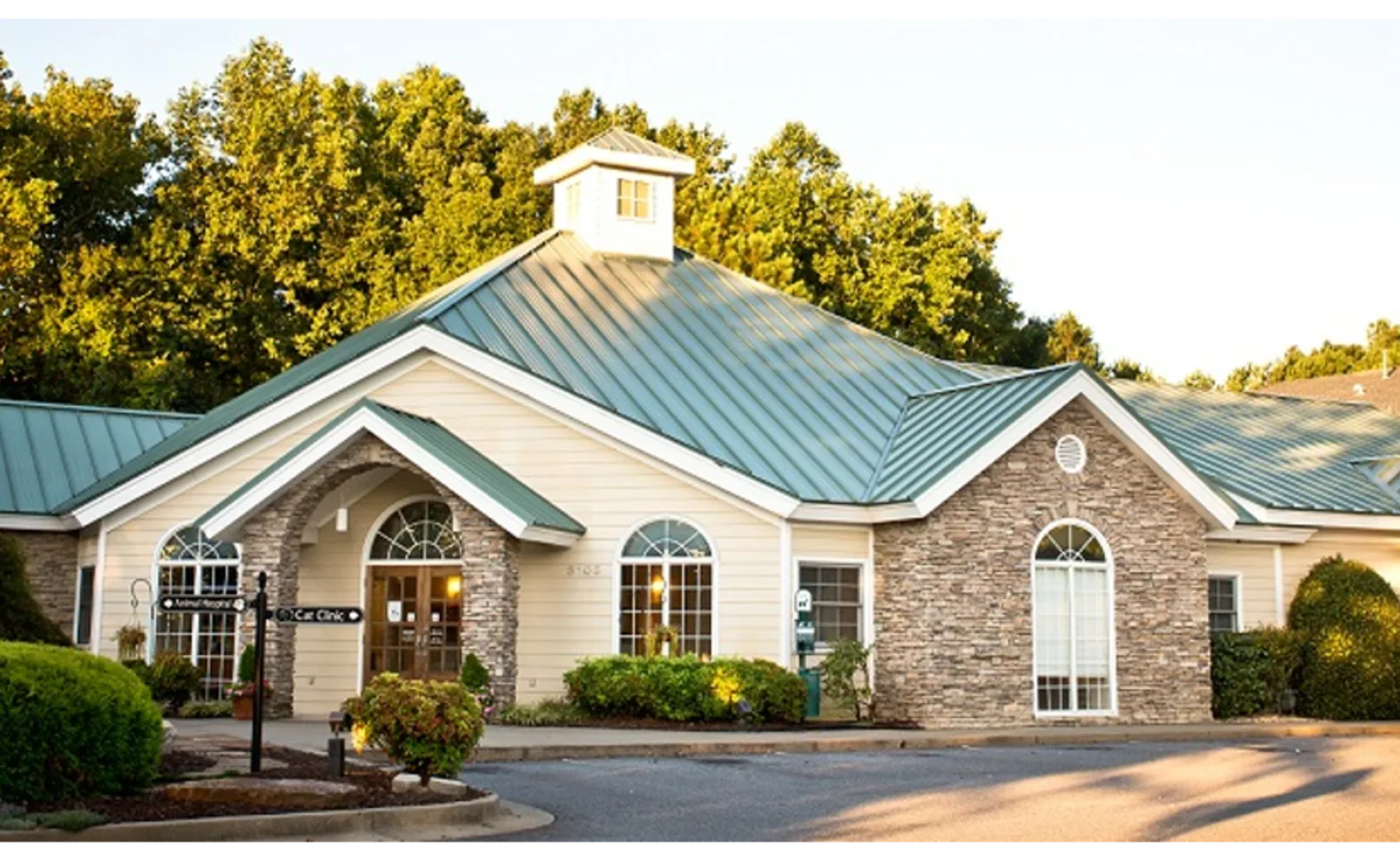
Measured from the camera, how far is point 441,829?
11.5 meters

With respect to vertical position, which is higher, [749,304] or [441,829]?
[749,304]

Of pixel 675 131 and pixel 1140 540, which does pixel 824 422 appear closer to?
pixel 1140 540

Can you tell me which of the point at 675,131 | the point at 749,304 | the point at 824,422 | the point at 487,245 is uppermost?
the point at 675,131

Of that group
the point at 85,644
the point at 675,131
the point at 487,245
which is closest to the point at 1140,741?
the point at 85,644

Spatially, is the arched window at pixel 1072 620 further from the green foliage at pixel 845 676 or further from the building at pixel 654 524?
the green foliage at pixel 845 676

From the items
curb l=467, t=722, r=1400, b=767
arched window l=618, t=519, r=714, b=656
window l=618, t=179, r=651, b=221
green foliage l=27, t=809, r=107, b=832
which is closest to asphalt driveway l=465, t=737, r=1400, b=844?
curb l=467, t=722, r=1400, b=767

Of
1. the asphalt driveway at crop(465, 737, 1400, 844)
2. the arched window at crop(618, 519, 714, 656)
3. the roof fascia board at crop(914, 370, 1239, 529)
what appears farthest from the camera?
the arched window at crop(618, 519, 714, 656)

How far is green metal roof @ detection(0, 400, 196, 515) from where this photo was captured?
26969mm

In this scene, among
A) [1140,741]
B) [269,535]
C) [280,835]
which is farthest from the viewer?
[269,535]

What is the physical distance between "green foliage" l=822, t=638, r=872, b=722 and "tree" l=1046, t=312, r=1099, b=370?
120ft

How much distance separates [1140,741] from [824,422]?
24.7ft

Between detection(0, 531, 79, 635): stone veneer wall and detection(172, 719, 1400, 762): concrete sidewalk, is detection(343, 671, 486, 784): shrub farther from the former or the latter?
detection(0, 531, 79, 635): stone veneer wall

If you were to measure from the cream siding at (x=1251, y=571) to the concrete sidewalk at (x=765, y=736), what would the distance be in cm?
303

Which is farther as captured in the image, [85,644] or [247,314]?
[247,314]
